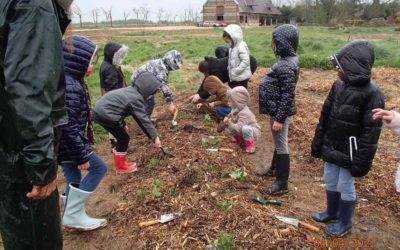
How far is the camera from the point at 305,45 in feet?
63.0

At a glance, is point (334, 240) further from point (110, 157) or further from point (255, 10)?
point (255, 10)

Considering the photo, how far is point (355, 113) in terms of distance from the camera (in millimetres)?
3609

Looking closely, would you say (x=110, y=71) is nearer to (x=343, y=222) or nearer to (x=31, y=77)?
(x=343, y=222)

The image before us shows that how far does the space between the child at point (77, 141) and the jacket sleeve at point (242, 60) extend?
11.9 feet

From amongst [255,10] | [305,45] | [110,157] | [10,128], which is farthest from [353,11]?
[10,128]

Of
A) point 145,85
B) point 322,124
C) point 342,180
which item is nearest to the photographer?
point 342,180

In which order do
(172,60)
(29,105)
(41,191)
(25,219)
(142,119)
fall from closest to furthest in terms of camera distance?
(29,105) → (41,191) → (25,219) → (142,119) → (172,60)

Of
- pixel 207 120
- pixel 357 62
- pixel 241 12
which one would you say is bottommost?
pixel 207 120

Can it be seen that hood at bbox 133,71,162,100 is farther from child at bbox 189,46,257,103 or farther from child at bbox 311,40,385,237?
child at bbox 189,46,257,103

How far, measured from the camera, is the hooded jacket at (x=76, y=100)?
3.50 metres

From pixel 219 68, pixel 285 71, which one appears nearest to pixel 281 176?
pixel 285 71

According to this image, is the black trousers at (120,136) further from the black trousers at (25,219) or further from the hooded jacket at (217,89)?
the black trousers at (25,219)

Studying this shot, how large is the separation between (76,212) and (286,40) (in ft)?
9.65

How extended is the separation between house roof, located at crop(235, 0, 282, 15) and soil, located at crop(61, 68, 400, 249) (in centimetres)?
6240
